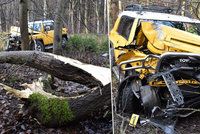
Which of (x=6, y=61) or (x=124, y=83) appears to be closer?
(x=124, y=83)

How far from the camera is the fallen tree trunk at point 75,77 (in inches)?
154

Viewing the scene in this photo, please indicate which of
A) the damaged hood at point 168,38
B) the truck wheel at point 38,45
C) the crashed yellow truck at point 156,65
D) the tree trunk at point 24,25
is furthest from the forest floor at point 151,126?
the truck wheel at point 38,45

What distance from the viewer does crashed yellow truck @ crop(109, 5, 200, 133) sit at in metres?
2.32

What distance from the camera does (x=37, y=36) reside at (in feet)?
18.9

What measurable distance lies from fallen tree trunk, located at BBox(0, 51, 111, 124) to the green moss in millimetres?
60

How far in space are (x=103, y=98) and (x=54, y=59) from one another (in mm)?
755

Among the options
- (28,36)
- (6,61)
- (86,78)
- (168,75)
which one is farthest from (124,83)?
(28,36)

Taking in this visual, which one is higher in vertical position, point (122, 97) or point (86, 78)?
point (122, 97)

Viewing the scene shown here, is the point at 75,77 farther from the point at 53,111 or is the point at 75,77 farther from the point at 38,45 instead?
the point at 38,45

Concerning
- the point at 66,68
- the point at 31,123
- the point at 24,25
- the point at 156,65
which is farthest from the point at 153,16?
the point at 24,25

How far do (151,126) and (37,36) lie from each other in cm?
369

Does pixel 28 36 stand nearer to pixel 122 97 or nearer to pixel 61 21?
pixel 61 21

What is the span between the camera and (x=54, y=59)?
416cm

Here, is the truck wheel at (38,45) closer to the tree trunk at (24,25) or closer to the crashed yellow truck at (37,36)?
the crashed yellow truck at (37,36)
